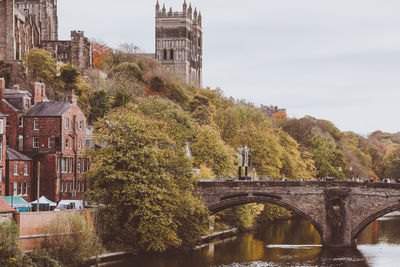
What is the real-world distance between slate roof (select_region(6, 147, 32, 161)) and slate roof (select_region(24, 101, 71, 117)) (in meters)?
4.08

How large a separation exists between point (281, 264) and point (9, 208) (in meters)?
20.4

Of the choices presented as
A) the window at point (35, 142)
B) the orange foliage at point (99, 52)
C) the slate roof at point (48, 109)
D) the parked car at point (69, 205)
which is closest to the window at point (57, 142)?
the window at point (35, 142)

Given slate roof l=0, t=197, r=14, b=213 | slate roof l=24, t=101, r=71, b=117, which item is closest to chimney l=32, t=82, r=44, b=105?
slate roof l=24, t=101, r=71, b=117

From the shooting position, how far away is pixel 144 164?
5706cm

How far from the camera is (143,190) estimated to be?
55.1 m

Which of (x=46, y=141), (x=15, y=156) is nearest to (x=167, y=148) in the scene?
(x=46, y=141)

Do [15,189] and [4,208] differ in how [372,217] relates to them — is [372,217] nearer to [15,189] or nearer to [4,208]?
[15,189]

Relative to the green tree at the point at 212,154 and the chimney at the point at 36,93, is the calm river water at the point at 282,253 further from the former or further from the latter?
the chimney at the point at 36,93

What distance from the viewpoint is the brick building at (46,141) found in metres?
62.6

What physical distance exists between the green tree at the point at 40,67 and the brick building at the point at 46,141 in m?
20.8

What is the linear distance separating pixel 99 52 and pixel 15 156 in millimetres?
84828

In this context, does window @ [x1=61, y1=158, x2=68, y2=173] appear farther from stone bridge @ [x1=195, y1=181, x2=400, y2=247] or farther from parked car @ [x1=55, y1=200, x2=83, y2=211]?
stone bridge @ [x1=195, y1=181, x2=400, y2=247]

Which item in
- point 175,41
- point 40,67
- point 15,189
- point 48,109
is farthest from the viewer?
point 175,41

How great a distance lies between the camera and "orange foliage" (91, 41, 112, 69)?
417 feet
